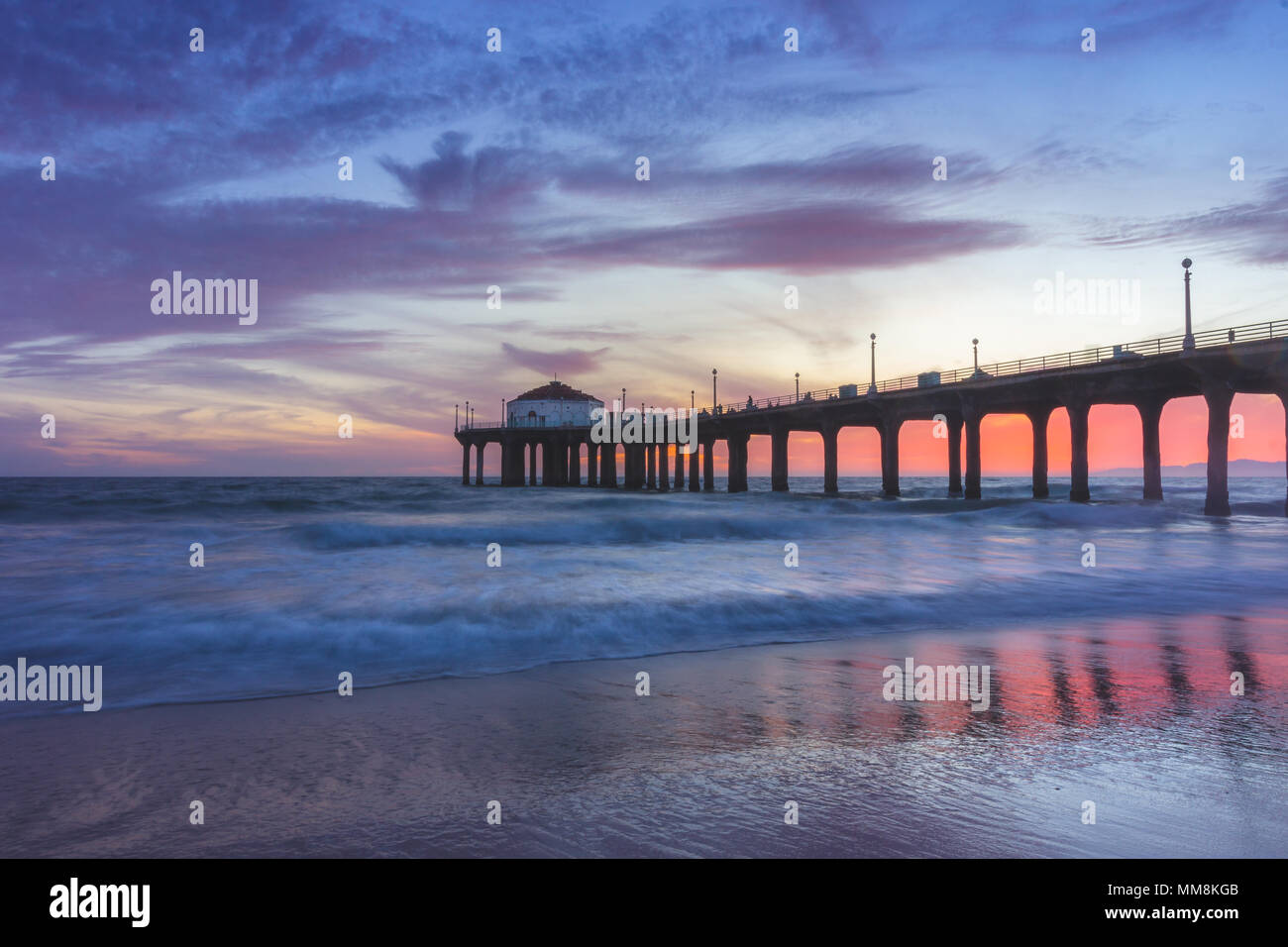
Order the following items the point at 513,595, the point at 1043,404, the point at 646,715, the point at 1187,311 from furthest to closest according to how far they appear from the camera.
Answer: the point at 1043,404
the point at 1187,311
the point at 513,595
the point at 646,715

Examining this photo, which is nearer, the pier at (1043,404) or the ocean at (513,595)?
the ocean at (513,595)

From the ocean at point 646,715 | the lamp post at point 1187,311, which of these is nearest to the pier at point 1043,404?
the lamp post at point 1187,311

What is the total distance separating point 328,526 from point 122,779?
28255mm

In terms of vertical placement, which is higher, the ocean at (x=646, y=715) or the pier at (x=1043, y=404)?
the pier at (x=1043, y=404)

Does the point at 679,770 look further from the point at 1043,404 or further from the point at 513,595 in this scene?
the point at 1043,404

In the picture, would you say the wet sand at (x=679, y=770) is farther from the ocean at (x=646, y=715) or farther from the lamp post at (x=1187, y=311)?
the lamp post at (x=1187, y=311)

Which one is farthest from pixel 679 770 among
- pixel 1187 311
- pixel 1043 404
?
pixel 1043 404

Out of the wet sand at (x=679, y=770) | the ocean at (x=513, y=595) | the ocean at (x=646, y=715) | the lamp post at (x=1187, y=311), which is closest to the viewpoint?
the wet sand at (x=679, y=770)

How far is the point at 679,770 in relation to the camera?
5.18 meters

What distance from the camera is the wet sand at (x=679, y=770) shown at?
4.09m

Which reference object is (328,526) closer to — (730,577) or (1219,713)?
(730,577)

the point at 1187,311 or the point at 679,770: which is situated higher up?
the point at 1187,311

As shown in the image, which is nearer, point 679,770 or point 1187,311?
point 679,770
